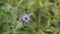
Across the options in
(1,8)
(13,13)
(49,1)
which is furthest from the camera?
(49,1)

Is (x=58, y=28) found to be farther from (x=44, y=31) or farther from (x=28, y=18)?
(x=28, y=18)

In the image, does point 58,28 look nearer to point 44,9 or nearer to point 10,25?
point 44,9

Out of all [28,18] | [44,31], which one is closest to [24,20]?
[28,18]

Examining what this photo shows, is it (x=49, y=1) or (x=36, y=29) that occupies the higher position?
(x=49, y=1)

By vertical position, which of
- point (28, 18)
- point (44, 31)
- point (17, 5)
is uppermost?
point (17, 5)

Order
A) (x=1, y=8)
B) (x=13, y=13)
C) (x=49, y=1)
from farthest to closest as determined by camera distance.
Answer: (x=49, y=1) < (x=1, y=8) < (x=13, y=13)

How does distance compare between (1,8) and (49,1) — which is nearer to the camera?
(1,8)

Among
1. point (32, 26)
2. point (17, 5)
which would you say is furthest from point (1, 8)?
point (32, 26)
